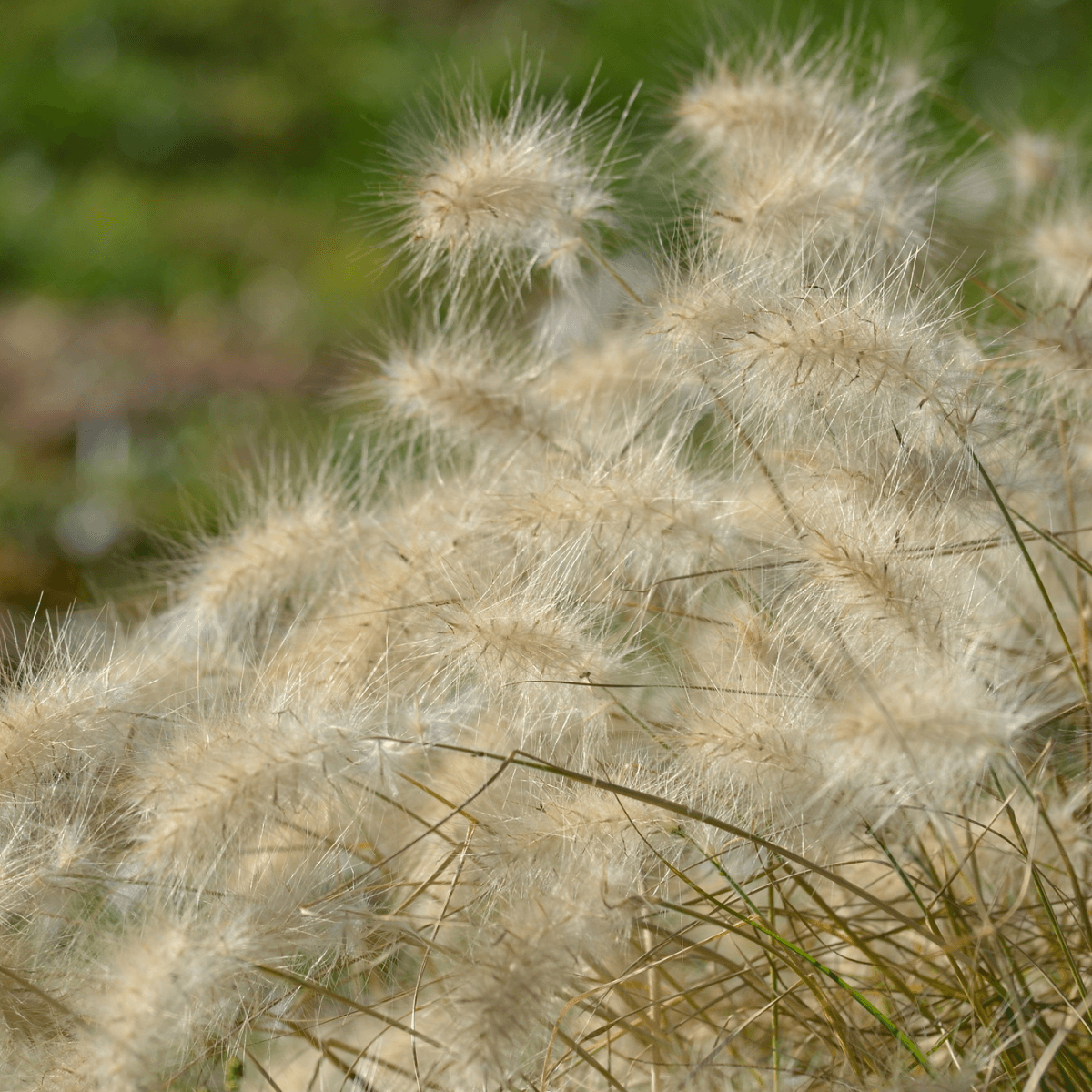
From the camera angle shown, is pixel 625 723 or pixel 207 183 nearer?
pixel 625 723

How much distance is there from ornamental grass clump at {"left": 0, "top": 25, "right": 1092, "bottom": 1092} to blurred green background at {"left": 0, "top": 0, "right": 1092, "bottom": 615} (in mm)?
989

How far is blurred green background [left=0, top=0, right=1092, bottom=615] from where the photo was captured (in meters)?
2.19

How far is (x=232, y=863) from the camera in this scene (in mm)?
655

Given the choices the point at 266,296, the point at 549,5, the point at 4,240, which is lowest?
the point at 266,296

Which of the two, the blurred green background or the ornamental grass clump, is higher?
the blurred green background

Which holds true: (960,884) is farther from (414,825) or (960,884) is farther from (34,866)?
(34,866)

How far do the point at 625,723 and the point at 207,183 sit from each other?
9.11 feet

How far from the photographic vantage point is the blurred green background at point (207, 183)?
2.19m

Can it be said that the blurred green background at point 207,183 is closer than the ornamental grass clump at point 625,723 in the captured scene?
No

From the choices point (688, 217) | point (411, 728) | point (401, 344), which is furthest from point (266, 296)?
point (411, 728)

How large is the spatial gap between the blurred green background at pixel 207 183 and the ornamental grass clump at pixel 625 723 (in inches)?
38.9

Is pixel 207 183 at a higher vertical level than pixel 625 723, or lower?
higher

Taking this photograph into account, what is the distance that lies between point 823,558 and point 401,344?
1.44 feet

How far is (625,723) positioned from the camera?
73 centimetres
